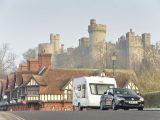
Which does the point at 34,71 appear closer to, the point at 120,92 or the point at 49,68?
the point at 49,68

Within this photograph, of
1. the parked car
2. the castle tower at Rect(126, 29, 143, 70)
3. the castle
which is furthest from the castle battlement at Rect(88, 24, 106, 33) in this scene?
the parked car

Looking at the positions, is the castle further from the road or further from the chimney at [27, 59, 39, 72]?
the road

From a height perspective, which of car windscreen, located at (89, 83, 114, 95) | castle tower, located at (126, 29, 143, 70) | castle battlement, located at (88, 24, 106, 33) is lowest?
car windscreen, located at (89, 83, 114, 95)

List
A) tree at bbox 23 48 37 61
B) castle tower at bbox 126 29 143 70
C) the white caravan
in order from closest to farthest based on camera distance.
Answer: the white caravan < tree at bbox 23 48 37 61 < castle tower at bbox 126 29 143 70

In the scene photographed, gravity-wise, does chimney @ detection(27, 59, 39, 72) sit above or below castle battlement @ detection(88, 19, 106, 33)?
below

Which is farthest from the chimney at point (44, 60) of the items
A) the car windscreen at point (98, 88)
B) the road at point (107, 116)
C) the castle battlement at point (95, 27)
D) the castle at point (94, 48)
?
the castle battlement at point (95, 27)

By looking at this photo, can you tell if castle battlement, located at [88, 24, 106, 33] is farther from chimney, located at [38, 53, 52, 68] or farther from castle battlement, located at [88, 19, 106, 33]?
chimney, located at [38, 53, 52, 68]

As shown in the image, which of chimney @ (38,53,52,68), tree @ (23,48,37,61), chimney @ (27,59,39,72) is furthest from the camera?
tree @ (23,48,37,61)

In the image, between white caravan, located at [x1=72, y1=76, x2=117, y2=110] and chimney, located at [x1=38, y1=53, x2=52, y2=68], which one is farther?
chimney, located at [x1=38, y1=53, x2=52, y2=68]

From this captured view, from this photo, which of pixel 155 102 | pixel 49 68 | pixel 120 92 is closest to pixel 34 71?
pixel 49 68

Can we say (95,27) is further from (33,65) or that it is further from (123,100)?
(123,100)

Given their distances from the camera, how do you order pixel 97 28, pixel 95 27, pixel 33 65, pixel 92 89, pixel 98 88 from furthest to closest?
pixel 95 27 < pixel 97 28 < pixel 33 65 < pixel 98 88 < pixel 92 89

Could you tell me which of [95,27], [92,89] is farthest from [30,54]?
[92,89]

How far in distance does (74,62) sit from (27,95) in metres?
88.4
